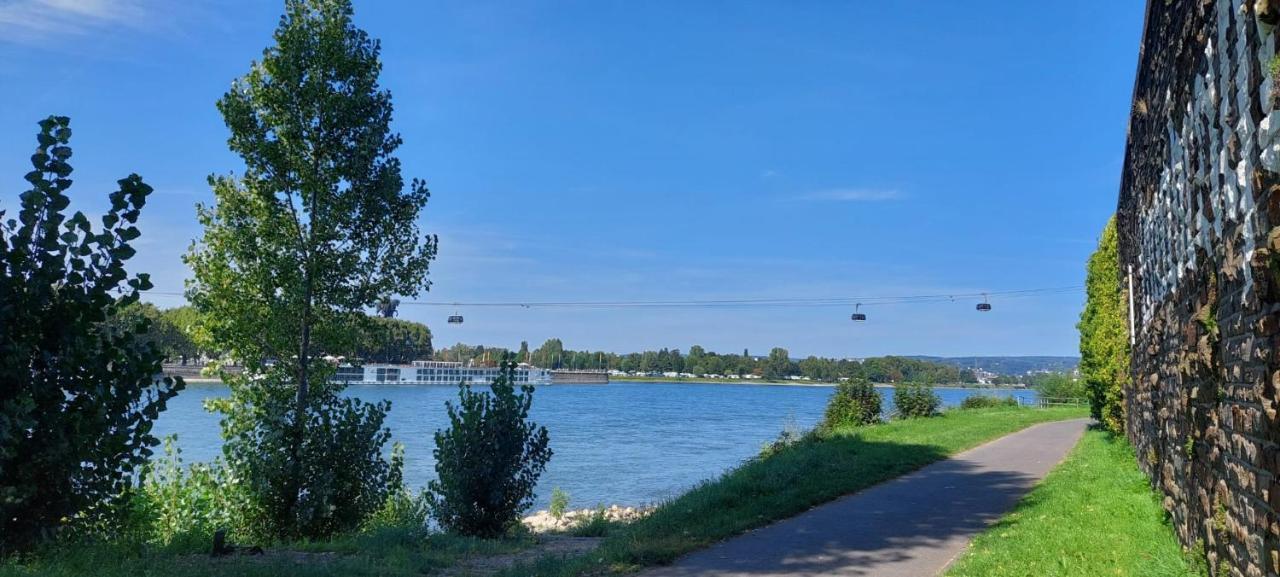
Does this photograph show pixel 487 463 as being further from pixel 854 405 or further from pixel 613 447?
pixel 613 447

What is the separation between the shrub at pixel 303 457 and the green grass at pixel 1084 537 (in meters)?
7.01

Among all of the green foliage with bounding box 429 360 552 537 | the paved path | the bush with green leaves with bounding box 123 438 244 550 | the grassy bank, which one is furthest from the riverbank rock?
the bush with green leaves with bounding box 123 438 244 550

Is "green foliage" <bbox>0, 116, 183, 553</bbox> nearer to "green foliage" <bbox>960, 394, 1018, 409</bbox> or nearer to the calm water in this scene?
the calm water

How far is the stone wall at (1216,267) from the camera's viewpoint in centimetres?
369

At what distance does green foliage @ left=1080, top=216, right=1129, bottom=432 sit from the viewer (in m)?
15.2

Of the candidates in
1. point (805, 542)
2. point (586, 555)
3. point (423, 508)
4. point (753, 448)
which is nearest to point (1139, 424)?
point (805, 542)

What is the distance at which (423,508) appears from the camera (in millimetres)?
12562

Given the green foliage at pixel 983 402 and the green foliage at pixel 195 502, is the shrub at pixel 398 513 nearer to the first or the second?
the green foliage at pixel 195 502

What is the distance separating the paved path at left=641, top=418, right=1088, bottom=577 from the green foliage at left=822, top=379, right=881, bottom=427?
12.8 m

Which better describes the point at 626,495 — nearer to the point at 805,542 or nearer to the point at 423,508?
the point at 423,508

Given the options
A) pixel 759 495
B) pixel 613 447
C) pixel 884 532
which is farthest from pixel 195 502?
pixel 613 447

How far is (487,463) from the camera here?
9789 mm

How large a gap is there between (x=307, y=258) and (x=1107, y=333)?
1548cm

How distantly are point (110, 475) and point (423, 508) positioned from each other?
597 cm
